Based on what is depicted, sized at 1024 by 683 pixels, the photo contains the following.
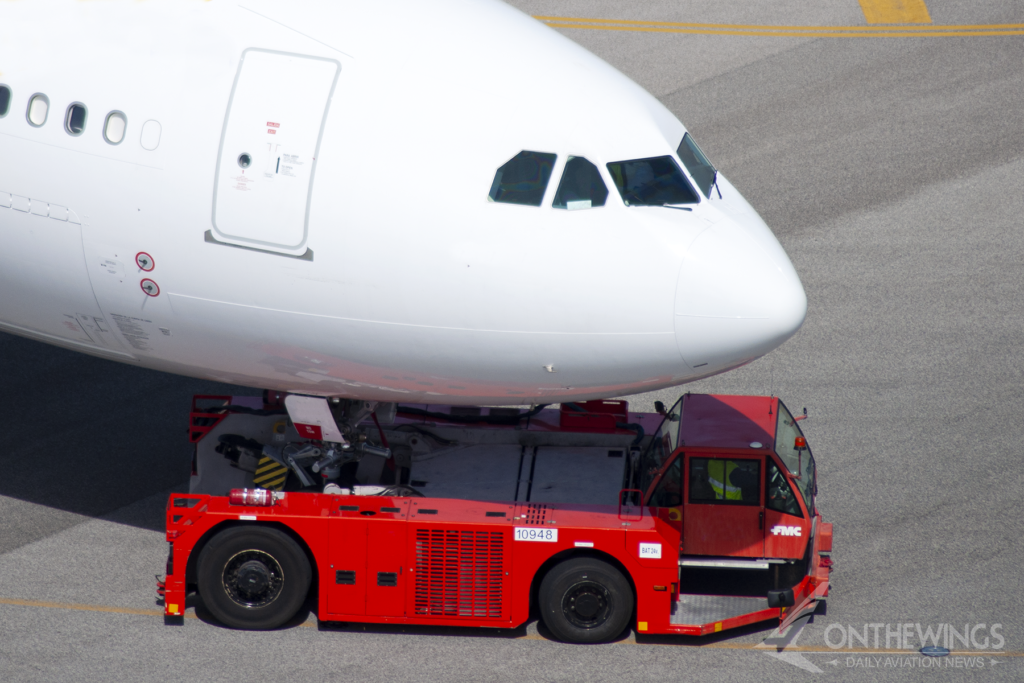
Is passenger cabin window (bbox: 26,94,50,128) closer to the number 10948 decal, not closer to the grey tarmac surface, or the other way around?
the grey tarmac surface

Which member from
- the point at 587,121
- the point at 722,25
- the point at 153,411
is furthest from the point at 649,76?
the point at 587,121

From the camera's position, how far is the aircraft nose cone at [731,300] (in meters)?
10.4

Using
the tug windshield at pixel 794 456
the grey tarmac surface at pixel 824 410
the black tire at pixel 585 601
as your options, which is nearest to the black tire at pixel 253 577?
the grey tarmac surface at pixel 824 410

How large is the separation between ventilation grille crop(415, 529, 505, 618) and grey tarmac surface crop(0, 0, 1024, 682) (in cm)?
50

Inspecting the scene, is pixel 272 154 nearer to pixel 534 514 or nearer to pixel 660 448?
pixel 534 514

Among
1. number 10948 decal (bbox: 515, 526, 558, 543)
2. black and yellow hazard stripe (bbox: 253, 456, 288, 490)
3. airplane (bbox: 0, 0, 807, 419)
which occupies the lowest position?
number 10948 decal (bbox: 515, 526, 558, 543)

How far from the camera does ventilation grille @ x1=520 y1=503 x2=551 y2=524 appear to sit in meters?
11.8

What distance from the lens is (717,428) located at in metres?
12.5

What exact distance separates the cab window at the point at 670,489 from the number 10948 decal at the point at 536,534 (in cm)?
118

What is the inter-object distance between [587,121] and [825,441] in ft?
23.4

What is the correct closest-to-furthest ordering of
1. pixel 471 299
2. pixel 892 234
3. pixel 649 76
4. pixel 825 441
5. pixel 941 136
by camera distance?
1. pixel 471 299
2. pixel 825 441
3. pixel 892 234
4. pixel 941 136
5. pixel 649 76

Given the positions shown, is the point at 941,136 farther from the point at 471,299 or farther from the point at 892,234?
the point at 471,299

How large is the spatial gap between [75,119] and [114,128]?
411 mm

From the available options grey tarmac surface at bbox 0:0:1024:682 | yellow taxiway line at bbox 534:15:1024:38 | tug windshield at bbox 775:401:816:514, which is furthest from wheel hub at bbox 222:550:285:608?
yellow taxiway line at bbox 534:15:1024:38
